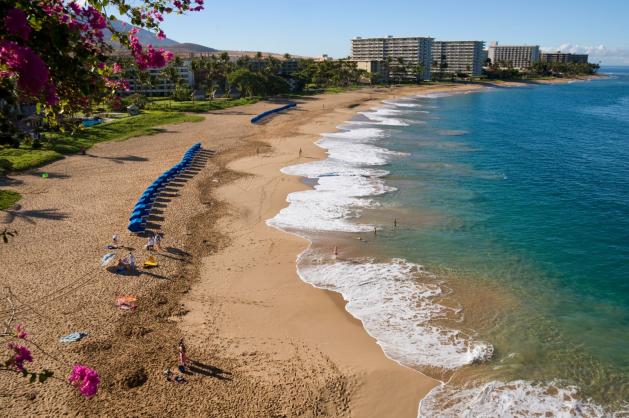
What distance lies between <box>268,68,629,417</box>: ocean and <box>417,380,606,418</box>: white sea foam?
39mm

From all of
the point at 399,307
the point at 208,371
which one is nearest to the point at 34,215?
the point at 208,371

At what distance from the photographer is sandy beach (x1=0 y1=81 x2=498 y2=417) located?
44.1 feet

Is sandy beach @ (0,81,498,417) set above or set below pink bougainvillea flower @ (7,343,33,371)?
below

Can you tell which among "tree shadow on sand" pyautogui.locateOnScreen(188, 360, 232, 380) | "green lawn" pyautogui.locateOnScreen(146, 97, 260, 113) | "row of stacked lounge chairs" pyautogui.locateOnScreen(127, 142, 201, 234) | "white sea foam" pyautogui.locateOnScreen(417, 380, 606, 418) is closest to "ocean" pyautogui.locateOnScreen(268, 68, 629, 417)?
"white sea foam" pyautogui.locateOnScreen(417, 380, 606, 418)

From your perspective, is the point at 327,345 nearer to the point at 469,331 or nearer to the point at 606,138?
the point at 469,331

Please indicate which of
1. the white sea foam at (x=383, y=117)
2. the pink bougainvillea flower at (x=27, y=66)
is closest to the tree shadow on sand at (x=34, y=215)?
the pink bougainvillea flower at (x=27, y=66)

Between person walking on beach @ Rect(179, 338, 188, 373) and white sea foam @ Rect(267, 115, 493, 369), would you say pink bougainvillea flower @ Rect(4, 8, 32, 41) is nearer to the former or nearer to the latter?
person walking on beach @ Rect(179, 338, 188, 373)

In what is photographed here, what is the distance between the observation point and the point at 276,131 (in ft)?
186

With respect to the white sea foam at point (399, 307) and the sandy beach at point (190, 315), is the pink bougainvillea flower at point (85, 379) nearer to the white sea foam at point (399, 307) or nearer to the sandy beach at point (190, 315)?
the sandy beach at point (190, 315)

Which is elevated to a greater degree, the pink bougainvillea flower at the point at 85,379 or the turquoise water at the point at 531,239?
the pink bougainvillea flower at the point at 85,379

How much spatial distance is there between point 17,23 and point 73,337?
13694 mm

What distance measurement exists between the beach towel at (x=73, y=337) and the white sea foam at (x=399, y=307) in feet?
29.3

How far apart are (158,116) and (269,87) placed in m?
33.5

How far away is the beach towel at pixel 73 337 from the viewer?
15.4 metres
